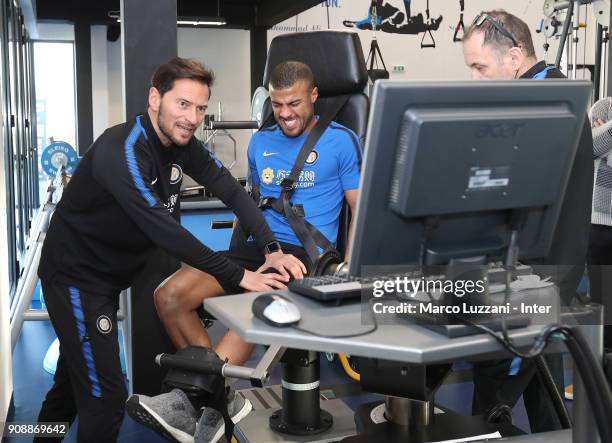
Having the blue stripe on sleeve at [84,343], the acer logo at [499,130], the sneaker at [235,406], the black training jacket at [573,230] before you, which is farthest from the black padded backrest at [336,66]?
the acer logo at [499,130]

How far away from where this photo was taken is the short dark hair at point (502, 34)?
6.11 ft

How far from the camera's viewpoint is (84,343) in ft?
7.44

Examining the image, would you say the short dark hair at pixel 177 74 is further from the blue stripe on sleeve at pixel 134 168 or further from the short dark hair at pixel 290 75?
the short dark hair at pixel 290 75

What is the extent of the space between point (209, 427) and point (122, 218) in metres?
0.69

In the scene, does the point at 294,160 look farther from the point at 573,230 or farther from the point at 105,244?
the point at 573,230

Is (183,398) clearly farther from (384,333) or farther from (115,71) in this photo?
(115,71)

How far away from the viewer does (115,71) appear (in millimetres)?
10711

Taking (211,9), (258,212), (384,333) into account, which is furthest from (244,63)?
(384,333)

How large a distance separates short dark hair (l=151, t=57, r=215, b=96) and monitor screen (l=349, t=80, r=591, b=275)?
3.76 feet

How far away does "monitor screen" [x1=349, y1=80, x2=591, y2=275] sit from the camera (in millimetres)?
1184

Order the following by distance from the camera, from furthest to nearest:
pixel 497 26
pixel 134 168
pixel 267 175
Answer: pixel 267 175 → pixel 134 168 → pixel 497 26

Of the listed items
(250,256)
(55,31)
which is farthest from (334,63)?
(55,31)

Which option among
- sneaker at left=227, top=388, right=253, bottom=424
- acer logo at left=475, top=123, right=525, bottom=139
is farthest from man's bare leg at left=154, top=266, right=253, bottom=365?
acer logo at left=475, top=123, right=525, bottom=139

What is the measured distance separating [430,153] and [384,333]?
0.33 m
